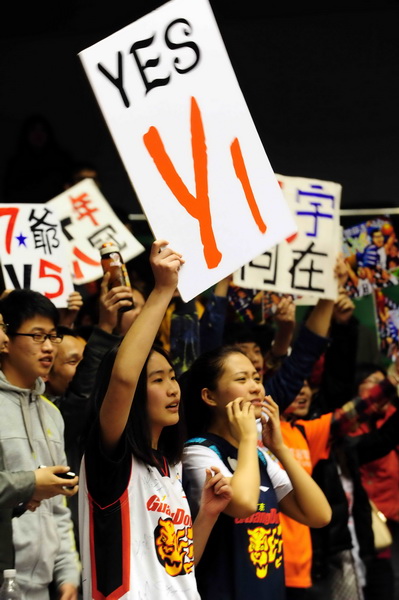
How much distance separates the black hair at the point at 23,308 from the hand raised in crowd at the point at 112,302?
17 centimetres

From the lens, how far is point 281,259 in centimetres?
472

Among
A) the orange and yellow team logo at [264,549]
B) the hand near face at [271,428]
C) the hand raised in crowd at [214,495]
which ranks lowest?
the orange and yellow team logo at [264,549]

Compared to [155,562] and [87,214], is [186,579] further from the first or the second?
[87,214]

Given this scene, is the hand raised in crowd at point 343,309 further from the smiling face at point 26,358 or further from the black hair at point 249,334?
the smiling face at point 26,358

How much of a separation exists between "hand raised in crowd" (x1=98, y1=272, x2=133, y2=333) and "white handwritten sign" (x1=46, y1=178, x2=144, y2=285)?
1183 millimetres

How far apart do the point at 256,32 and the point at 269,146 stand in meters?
0.74

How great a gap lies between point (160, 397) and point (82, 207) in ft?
7.27

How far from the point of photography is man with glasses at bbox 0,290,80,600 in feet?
10.7

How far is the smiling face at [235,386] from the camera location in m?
3.55

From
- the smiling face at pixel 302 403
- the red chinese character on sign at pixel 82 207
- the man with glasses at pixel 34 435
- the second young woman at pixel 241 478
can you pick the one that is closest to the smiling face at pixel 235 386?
the second young woman at pixel 241 478

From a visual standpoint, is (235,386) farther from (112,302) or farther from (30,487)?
(30,487)

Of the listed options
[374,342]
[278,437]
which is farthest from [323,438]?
[374,342]

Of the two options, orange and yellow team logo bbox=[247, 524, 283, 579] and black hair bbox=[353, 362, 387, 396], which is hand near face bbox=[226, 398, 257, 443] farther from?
black hair bbox=[353, 362, 387, 396]

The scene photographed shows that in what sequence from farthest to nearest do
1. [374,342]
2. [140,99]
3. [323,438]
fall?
[374,342] → [323,438] → [140,99]
